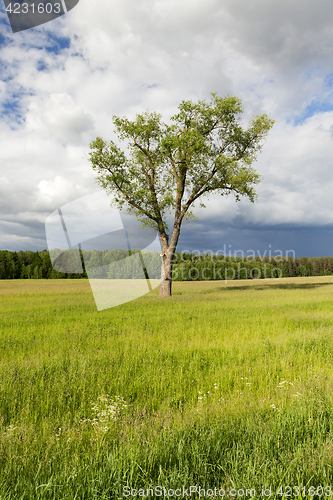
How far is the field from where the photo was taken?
2.42 m

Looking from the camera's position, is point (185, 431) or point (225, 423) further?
point (225, 423)

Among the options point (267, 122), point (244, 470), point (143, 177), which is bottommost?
point (244, 470)

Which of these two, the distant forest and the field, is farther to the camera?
the distant forest

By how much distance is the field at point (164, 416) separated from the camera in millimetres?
2419

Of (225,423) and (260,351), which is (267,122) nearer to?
(260,351)

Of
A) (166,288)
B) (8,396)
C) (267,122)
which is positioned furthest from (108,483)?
(267,122)

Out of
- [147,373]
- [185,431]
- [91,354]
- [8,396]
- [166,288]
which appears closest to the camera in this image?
[185,431]

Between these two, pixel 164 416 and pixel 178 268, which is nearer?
pixel 164 416

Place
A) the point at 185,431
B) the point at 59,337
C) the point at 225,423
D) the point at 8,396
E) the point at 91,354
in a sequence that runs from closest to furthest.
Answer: the point at 185,431
the point at 225,423
the point at 8,396
the point at 91,354
the point at 59,337

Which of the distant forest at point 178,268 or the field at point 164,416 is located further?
the distant forest at point 178,268

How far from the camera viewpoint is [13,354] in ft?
22.8

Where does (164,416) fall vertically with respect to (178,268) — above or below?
below

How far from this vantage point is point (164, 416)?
3639 mm

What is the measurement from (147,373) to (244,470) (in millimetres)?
3256
